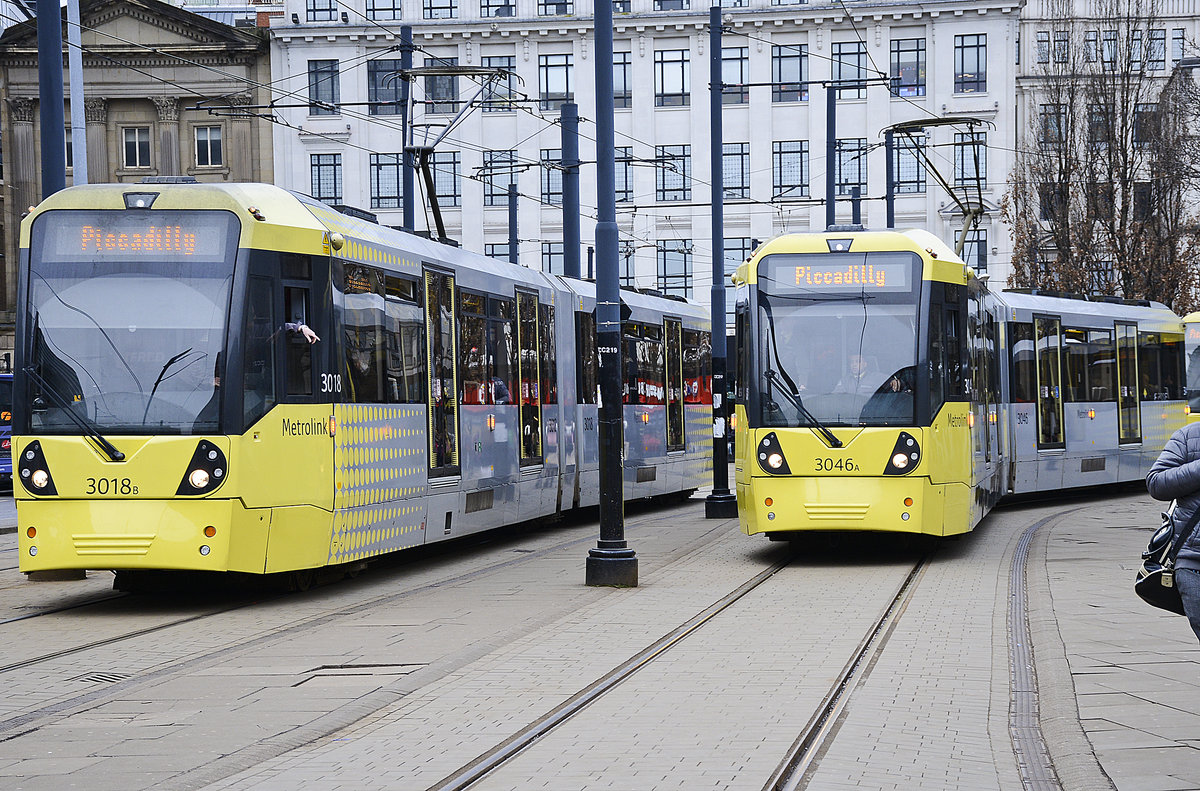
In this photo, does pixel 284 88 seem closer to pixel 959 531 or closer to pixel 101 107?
pixel 101 107

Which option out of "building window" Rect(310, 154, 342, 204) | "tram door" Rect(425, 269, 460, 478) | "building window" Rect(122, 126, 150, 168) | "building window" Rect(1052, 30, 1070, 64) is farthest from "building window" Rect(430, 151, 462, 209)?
"tram door" Rect(425, 269, 460, 478)

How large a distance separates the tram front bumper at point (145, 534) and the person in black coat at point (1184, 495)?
24.5 ft

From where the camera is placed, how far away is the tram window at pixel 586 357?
824 inches

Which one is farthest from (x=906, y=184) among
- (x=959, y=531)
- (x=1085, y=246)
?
(x=959, y=531)

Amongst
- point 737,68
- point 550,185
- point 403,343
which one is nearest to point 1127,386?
point 403,343

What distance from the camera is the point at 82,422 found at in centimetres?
1204

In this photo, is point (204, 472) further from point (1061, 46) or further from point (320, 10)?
point (320, 10)

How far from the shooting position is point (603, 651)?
10.3 metres

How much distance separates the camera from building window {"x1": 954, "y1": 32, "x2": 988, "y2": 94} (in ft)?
194

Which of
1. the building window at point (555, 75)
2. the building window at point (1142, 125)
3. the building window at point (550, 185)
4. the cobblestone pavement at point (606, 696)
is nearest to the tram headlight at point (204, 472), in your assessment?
the cobblestone pavement at point (606, 696)

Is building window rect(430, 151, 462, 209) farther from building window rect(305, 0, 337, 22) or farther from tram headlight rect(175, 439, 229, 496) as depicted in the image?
tram headlight rect(175, 439, 229, 496)

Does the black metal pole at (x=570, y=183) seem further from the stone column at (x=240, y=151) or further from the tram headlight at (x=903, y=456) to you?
the stone column at (x=240, y=151)

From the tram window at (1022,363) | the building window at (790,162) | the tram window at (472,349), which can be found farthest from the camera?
the building window at (790,162)

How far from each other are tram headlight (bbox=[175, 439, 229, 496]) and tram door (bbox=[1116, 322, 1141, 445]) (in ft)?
58.8
